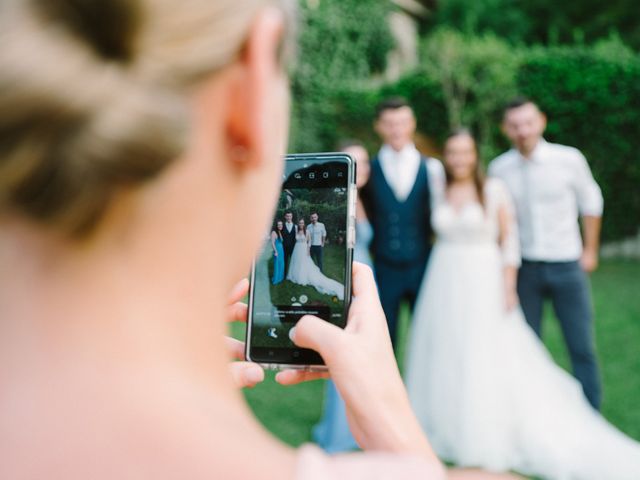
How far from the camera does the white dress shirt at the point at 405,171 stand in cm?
460

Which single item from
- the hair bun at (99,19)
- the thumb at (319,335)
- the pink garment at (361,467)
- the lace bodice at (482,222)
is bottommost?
the pink garment at (361,467)

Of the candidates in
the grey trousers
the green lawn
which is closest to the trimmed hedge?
the green lawn

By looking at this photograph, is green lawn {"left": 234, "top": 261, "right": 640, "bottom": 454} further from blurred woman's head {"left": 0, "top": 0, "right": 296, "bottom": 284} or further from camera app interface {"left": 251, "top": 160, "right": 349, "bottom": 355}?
blurred woman's head {"left": 0, "top": 0, "right": 296, "bottom": 284}

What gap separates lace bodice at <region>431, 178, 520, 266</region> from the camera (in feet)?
14.3

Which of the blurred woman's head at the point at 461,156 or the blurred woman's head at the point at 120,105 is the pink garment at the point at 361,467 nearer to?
the blurred woman's head at the point at 120,105

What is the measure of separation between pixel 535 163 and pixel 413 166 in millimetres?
800

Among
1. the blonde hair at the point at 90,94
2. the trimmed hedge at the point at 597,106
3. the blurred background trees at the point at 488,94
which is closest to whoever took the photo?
the blonde hair at the point at 90,94

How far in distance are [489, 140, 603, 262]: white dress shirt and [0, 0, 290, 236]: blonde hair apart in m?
4.27

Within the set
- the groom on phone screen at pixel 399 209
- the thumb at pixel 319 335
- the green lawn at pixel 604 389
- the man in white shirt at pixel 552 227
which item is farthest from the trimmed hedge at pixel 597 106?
the thumb at pixel 319 335

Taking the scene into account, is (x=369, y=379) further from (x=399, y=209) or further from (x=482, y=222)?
(x=399, y=209)

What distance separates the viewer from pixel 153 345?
0.54 m

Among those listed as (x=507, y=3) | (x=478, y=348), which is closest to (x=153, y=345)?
Answer: (x=478, y=348)

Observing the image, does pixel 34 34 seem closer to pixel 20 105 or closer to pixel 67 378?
pixel 20 105

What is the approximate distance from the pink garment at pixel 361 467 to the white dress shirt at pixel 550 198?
13.5 ft
